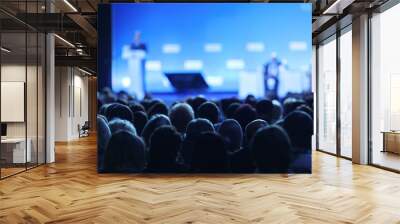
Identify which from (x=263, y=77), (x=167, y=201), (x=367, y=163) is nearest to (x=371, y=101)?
(x=367, y=163)

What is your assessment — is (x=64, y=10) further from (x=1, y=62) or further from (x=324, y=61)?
(x=324, y=61)

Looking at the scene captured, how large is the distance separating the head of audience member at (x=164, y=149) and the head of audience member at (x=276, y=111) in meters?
1.71

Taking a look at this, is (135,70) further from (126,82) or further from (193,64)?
(193,64)

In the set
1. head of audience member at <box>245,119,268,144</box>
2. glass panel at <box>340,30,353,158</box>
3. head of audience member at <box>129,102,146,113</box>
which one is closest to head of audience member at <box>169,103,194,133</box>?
head of audience member at <box>129,102,146,113</box>

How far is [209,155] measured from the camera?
689 centimetres

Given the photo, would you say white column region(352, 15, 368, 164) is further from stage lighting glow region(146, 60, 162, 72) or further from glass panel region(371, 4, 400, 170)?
stage lighting glow region(146, 60, 162, 72)

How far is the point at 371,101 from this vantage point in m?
8.17

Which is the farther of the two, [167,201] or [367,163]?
[367,163]

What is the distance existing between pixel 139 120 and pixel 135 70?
0.90 metres

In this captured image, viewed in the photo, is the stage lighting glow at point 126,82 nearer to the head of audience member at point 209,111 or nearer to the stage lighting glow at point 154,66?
the stage lighting glow at point 154,66

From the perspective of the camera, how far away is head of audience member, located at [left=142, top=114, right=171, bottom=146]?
6816 mm

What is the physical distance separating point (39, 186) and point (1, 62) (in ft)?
7.58

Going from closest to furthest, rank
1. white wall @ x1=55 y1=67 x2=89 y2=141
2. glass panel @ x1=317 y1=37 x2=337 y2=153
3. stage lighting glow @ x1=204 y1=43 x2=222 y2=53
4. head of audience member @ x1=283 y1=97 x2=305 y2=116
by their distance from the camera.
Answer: head of audience member @ x1=283 y1=97 x2=305 y2=116 → stage lighting glow @ x1=204 y1=43 x2=222 y2=53 → glass panel @ x1=317 y1=37 x2=337 y2=153 → white wall @ x1=55 y1=67 x2=89 y2=141

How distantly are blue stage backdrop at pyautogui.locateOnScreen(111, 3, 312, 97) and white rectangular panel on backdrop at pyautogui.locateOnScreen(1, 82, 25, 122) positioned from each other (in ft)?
6.55
